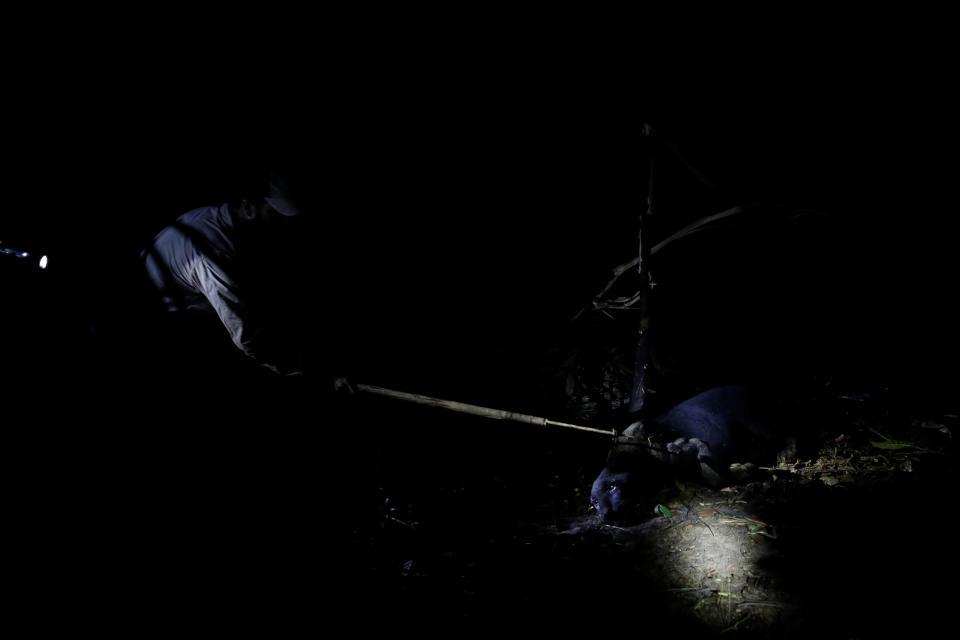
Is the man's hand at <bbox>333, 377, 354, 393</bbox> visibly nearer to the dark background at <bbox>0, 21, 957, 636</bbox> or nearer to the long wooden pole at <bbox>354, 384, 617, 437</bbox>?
the long wooden pole at <bbox>354, 384, 617, 437</bbox>

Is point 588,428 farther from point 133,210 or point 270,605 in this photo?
point 133,210

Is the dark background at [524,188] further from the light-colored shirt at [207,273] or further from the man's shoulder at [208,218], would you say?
the man's shoulder at [208,218]

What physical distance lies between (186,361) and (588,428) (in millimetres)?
3632

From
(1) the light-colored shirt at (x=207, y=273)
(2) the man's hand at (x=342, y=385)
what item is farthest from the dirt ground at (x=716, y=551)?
(1) the light-colored shirt at (x=207, y=273)

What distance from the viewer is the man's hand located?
4438 mm

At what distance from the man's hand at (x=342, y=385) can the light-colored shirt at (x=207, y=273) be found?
1.17 feet

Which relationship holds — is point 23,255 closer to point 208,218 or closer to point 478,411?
point 208,218

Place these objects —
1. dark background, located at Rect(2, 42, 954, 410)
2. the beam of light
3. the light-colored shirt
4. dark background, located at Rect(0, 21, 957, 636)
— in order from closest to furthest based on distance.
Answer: the beam of light < the light-colored shirt < dark background, located at Rect(0, 21, 957, 636) < dark background, located at Rect(2, 42, 954, 410)

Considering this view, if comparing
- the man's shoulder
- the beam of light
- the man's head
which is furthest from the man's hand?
the beam of light

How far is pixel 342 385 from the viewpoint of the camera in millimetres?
4445

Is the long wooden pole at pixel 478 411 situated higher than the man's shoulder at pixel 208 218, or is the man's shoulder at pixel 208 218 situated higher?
the man's shoulder at pixel 208 218

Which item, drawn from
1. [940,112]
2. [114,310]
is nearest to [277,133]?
[114,310]

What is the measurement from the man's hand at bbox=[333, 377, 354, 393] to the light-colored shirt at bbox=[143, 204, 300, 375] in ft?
1.17

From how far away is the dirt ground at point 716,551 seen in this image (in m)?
2.97
